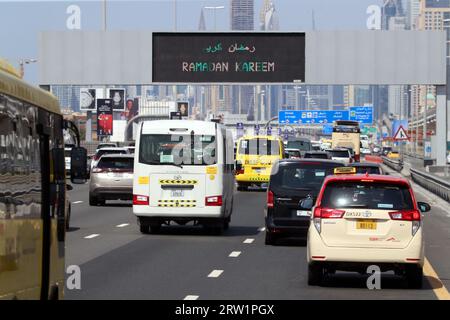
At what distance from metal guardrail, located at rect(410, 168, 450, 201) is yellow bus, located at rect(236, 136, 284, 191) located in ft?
21.2

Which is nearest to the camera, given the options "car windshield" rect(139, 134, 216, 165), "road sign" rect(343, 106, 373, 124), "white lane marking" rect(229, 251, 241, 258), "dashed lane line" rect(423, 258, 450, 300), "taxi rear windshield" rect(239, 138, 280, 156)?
"dashed lane line" rect(423, 258, 450, 300)

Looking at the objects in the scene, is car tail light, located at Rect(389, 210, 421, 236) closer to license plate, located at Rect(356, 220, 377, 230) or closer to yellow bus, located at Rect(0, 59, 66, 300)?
license plate, located at Rect(356, 220, 377, 230)

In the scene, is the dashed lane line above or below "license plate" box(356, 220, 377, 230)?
below

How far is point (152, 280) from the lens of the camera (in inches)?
663

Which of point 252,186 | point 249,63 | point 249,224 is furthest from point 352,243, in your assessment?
point 249,63

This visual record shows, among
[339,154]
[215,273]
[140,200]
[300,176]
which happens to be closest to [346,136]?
[339,154]

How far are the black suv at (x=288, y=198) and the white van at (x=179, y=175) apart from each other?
3090 mm

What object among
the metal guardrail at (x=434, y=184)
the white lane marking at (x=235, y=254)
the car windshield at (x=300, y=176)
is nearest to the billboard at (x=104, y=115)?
the metal guardrail at (x=434, y=184)

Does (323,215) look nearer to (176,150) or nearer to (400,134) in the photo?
(176,150)

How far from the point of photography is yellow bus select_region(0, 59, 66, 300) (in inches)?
366

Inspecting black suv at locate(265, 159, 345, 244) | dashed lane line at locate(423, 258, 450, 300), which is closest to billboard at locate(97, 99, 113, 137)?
black suv at locate(265, 159, 345, 244)

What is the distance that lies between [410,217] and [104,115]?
321 feet

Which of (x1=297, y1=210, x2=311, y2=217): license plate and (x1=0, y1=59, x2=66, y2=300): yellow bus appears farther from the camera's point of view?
(x1=297, y1=210, x2=311, y2=217): license plate

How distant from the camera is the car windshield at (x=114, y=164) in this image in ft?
126
